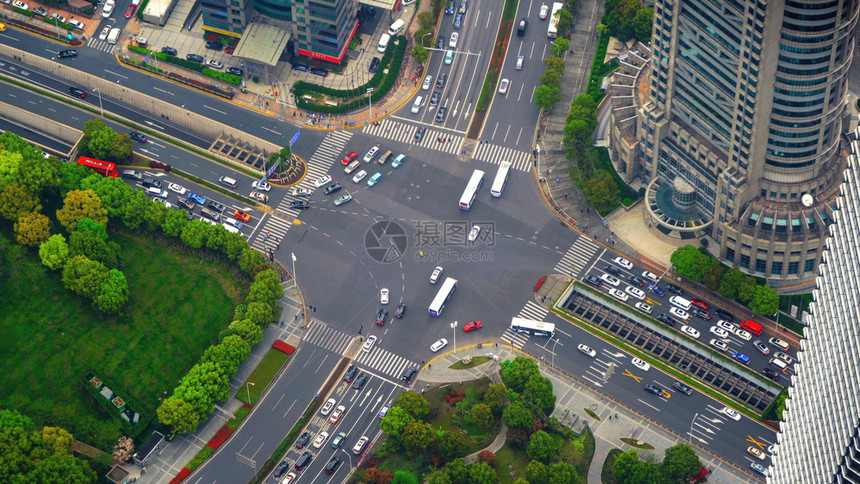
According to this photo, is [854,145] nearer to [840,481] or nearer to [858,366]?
[858,366]

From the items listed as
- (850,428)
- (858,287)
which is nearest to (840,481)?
(850,428)

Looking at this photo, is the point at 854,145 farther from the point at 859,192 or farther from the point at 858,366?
the point at 858,366

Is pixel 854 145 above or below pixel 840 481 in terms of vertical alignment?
above

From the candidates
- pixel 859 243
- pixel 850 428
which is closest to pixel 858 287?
pixel 859 243

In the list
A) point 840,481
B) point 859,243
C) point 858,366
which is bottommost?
point 840,481

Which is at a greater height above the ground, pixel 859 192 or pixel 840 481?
pixel 859 192

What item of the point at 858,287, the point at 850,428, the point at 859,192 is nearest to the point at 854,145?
the point at 859,192

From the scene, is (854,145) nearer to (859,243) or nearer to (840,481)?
(859,243)
